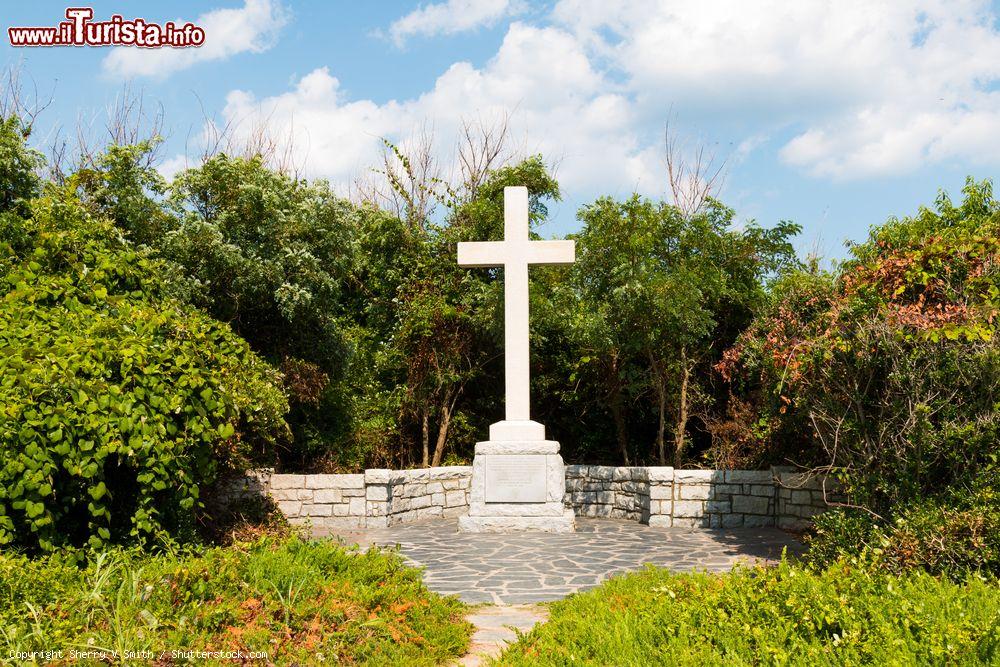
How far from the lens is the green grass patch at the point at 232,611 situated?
155 inches

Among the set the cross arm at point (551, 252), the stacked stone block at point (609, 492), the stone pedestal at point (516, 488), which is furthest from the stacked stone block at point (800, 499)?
the cross arm at point (551, 252)

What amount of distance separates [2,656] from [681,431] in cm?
960

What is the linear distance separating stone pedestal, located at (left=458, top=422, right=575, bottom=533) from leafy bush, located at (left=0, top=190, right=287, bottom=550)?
A: 122 inches

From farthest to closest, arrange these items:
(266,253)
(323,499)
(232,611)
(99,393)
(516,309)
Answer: (516,309)
(323,499)
(266,253)
(99,393)
(232,611)

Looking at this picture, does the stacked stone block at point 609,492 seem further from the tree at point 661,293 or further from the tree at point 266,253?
the tree at point 266,253

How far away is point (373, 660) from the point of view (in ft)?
13.6

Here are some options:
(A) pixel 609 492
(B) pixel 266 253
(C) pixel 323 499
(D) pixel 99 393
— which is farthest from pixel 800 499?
(D) pixel 99 393

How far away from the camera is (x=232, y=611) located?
4.27 metres

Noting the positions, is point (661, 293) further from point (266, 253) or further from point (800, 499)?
point (266, 253)

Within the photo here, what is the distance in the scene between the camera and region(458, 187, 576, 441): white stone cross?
33.0 feet

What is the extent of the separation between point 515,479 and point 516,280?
8.55ft

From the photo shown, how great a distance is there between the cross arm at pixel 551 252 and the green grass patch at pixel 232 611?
228 inches

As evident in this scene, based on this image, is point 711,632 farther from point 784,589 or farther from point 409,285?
point 409,285

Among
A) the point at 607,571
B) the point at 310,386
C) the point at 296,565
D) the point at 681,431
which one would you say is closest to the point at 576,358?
the point at 681,431
